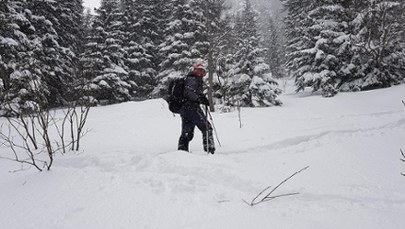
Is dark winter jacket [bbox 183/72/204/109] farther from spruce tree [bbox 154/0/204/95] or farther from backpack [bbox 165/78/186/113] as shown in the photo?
spruce tree [bbox 154/0/204/95]

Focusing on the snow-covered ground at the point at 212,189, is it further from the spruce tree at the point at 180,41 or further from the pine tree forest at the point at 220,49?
the spruce tree at the point at 180,41

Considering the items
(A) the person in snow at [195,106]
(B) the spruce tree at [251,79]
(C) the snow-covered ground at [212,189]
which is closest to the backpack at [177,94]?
(A) the person in snow at [195,106]

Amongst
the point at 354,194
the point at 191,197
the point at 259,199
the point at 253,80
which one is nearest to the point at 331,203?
the point at 354,194

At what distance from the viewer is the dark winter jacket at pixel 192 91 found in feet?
15.4

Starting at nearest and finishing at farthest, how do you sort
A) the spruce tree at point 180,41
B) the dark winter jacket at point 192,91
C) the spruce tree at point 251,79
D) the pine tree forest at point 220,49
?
the dark winter jacket at point 192,91
the pine tree forest at point 220,49
the spruce tree at point 251,79
the spruce tree at point 180,41

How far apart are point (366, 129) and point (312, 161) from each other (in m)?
2.89

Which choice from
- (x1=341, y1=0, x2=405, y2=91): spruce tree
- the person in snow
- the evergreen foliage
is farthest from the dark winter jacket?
(x1=341, y1=0, x2=405, y2=91): spruce tree

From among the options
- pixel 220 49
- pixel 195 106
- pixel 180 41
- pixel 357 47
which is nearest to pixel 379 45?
pixel 357 47

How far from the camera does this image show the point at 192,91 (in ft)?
15.4

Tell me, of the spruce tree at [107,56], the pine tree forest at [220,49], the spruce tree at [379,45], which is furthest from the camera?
the spruce tree at [107,56]

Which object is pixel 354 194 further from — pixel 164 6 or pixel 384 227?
pixel 164 6

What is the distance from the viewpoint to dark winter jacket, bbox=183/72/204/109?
470 cm

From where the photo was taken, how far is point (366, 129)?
261 inches

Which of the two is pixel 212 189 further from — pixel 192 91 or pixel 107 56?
pixel 107 56
